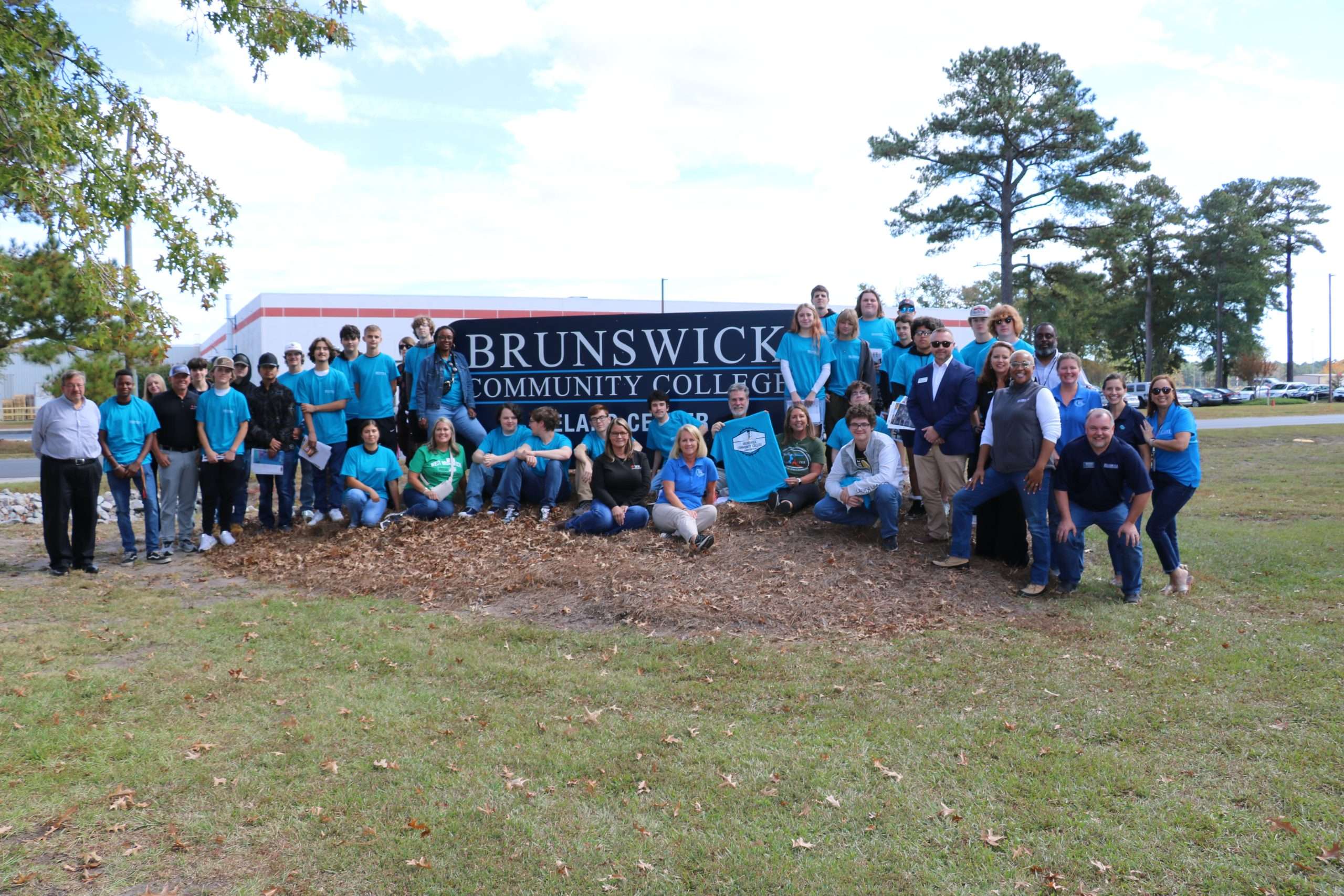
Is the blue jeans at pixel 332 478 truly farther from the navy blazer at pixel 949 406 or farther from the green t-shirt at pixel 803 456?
the navy blazer at pixel 949 406

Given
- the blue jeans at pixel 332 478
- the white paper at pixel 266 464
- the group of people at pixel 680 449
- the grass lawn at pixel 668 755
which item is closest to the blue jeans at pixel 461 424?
the group of people at pixel 680 449

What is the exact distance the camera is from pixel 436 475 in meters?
10.3

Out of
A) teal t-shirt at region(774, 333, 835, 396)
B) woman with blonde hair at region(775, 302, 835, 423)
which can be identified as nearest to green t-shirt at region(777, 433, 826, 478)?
woman with blonde hair at region(775, 302, 835, 423)

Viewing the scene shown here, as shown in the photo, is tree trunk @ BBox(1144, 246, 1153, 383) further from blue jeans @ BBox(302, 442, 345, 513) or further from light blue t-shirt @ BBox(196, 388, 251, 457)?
light blue t-shirt @ BBox(196, 388, 251, 457)

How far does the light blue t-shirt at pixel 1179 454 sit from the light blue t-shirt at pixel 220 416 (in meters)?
9.00

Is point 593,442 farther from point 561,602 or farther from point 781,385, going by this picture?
point 561,602

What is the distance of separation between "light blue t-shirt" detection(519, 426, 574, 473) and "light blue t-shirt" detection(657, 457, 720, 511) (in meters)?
1.88

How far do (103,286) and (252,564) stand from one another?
118 inches

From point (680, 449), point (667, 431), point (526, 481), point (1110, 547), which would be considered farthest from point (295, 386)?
point (1110, 547)

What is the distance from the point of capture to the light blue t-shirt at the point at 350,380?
10.4 metres

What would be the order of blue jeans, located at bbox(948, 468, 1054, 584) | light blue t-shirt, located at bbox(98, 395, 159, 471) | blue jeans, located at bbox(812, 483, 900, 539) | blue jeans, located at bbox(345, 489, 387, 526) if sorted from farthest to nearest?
blue jeans, located at bbox(345, 489, 387, 526) < light blue t-shirt, located at bbox(98, 395, 159, 471) < blue jeans, located at bbox(812, 483, 900, 539) < blue jeans, located at bbox(948, 468, 1054, 584)

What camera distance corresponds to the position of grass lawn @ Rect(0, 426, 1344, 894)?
348 cm

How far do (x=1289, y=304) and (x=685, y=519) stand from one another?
6847cm

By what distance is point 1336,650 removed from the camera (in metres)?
5.89
